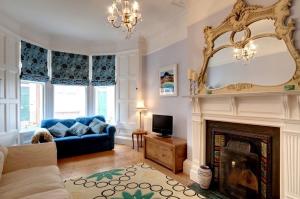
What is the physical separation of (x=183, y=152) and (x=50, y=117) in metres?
4.03

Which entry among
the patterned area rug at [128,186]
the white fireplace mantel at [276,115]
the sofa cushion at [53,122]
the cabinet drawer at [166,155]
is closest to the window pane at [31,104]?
the sofa cushion at [53,122]

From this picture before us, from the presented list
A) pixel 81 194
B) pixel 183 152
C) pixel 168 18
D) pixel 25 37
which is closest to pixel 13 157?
pixel 81 194

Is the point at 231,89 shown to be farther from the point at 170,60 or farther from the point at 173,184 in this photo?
the point at 170,60

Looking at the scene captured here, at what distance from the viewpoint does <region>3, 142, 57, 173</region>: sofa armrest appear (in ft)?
8.03

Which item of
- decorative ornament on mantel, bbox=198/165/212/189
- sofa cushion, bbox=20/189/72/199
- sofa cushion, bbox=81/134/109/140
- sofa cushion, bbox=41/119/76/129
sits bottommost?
decorative ornament on mantel, bbox=198/165/212/189

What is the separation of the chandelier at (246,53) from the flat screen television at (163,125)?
78.8 inches

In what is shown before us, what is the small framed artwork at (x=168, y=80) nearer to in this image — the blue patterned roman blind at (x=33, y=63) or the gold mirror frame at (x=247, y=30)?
the gold mirror frame at (x=247, y=30)

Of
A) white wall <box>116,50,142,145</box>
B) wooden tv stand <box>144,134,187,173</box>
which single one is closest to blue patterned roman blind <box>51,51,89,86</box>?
white wall <box>116,50,142,145</box>

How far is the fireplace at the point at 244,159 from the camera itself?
7.26ft

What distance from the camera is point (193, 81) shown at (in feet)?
10.9

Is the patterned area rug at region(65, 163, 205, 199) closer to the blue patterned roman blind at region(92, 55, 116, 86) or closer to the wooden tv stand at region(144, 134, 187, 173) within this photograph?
the wooden tv stand at region(144, 134, 187, 173)

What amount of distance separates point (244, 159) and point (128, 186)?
1759 millimetres

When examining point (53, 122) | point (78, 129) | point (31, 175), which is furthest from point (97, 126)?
point (31, 175)

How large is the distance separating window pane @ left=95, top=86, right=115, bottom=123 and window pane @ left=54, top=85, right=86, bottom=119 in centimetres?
45
